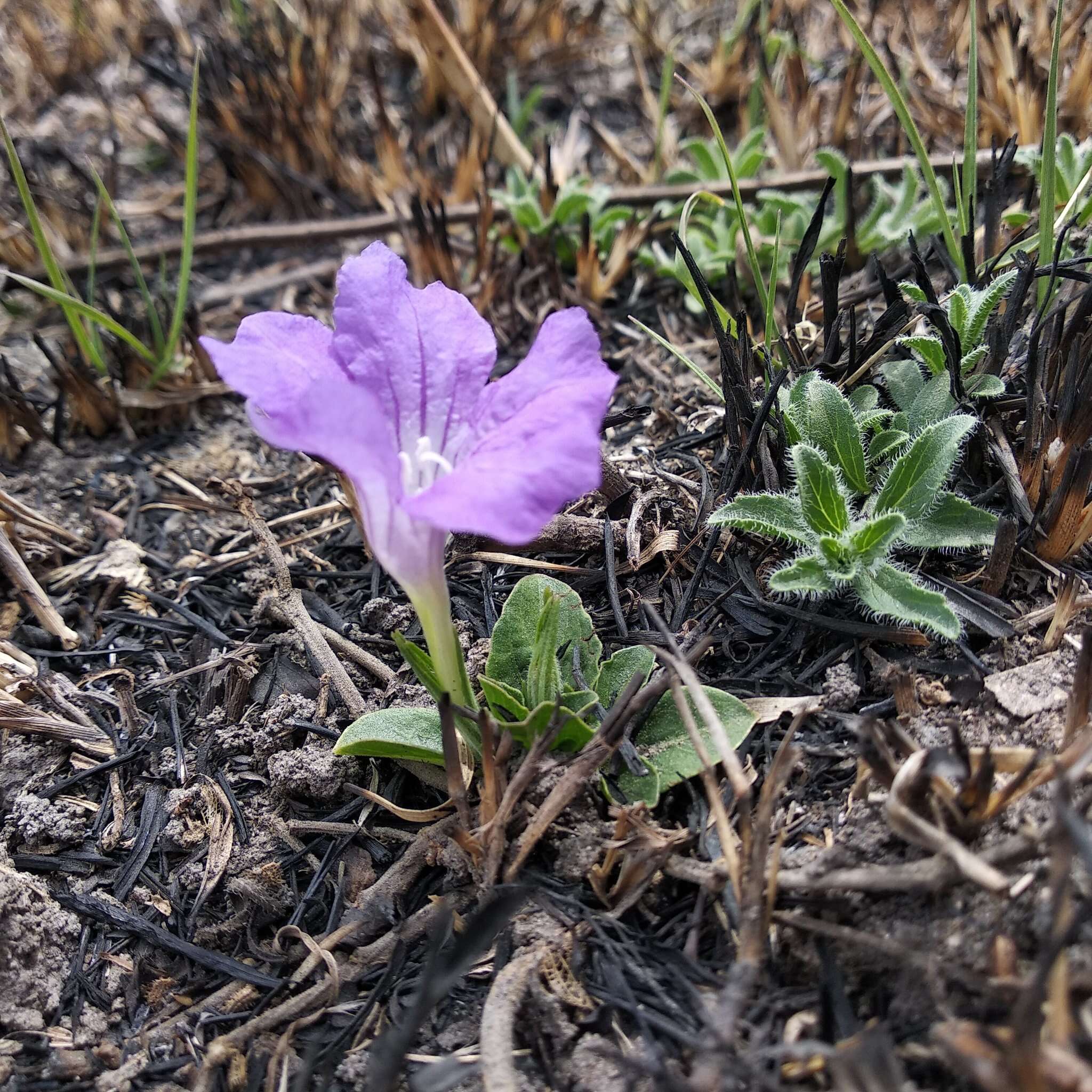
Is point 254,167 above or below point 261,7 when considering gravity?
below

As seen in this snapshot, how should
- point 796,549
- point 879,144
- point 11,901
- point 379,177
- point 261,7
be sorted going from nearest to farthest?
point 11,901 < point 796,549 < point 879,144 < point 379,177 < point 261,7

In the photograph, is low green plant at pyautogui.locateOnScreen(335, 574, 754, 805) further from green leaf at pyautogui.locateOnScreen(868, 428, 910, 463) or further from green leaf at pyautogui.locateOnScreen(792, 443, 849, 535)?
green leaf at pyautogui.locateOnScreen(868, 428, 910, 463)

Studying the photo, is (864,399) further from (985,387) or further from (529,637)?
(529,637)

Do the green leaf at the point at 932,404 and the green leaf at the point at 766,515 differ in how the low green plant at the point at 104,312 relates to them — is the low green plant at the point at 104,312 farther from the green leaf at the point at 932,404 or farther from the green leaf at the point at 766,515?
the green leaf at the point at 932,404

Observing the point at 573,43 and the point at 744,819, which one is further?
the point at 573,43

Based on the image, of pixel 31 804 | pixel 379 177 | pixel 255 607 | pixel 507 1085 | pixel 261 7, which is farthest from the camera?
pixel 261 7

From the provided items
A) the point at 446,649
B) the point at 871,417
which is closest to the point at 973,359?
the point at 871,417

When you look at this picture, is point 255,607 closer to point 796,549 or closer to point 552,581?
point 552,581

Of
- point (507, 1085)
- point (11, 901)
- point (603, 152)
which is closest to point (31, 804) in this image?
point (11, 901)
